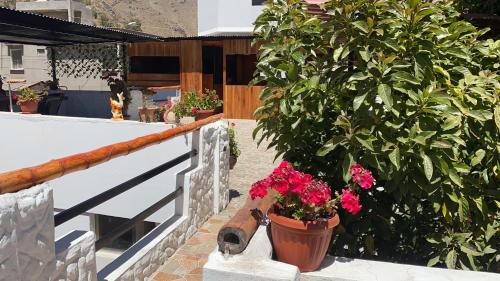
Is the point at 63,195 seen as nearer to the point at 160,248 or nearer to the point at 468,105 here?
the point at 160,248

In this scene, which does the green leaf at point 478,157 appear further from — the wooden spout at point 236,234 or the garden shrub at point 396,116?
the wooden spout at point 236,234

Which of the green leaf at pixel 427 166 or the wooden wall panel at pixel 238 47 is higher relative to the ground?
the wooden wall panel at pixel 238 47

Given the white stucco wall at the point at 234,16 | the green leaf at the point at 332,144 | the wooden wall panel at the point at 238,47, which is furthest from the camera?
the white stucco wall at the point at 234,16

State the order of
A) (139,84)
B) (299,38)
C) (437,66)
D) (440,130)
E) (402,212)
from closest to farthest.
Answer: (440,130) < (437,66) < (299,38) < (402,212) < (139,84)

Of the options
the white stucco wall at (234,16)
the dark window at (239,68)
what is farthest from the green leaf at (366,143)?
the white stucco wall at (234,16)

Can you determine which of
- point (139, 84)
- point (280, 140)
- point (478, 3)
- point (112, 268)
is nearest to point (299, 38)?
point (280, 140)

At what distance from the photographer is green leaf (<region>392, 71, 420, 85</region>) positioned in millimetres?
2654

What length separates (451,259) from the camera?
308cm

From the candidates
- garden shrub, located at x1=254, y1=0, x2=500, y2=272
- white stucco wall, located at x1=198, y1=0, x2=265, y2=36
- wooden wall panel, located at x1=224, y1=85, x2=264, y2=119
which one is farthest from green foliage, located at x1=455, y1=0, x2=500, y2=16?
white stucco wall, located at x1=198, y1=0, x2=265, y2=36

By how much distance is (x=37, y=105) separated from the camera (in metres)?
10.2

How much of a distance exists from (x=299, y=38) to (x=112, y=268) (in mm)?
2656

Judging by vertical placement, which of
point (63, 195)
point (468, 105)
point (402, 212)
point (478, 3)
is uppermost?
point (478, 3)

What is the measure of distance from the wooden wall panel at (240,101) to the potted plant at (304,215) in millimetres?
12979

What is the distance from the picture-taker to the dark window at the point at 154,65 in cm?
1694
